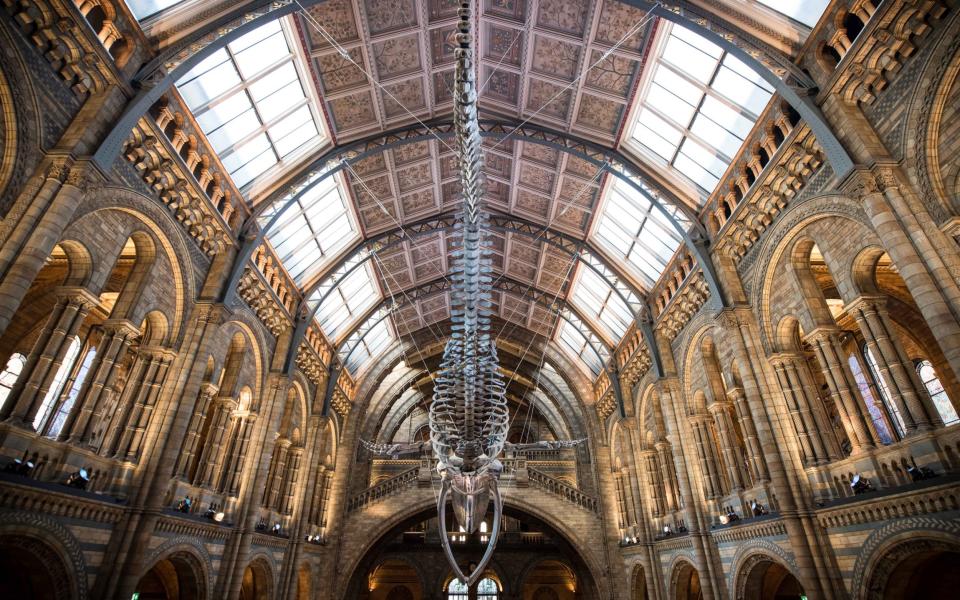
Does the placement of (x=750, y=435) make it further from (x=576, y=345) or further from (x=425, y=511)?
(x=425, y=511)

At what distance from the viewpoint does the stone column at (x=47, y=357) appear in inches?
348

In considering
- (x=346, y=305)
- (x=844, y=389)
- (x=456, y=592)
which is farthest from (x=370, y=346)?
(x=844, y=389)

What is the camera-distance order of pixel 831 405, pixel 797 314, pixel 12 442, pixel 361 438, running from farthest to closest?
pixel 361 438, pixel 831 405, pixel 797 314, pixel 12 442

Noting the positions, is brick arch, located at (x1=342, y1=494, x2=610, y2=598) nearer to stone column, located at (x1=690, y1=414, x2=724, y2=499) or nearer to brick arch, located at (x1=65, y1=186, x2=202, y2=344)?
stone column, located at (x1=690, y1=414, x2=724, y2=499)

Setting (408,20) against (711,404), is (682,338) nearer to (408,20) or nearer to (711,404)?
(711,404)

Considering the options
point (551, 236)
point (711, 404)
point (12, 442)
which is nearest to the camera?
point (12, 442)

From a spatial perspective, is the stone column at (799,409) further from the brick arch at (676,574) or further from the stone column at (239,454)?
the stone column at (239,454)

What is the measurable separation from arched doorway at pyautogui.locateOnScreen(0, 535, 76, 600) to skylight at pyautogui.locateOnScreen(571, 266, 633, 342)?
20.6 meters

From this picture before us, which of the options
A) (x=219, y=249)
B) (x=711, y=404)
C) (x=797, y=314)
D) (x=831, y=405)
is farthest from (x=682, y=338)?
(x=219, y=249)

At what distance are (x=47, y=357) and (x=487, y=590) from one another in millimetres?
30064

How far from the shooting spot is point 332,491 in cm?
2452

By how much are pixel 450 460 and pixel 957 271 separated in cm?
1305

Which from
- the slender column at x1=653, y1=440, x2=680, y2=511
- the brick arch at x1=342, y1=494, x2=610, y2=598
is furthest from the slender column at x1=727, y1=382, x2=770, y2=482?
the brick arch at x1=342, y1=494, x2=610, y2=598

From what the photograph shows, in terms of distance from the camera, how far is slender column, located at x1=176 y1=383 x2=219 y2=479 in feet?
44.1
